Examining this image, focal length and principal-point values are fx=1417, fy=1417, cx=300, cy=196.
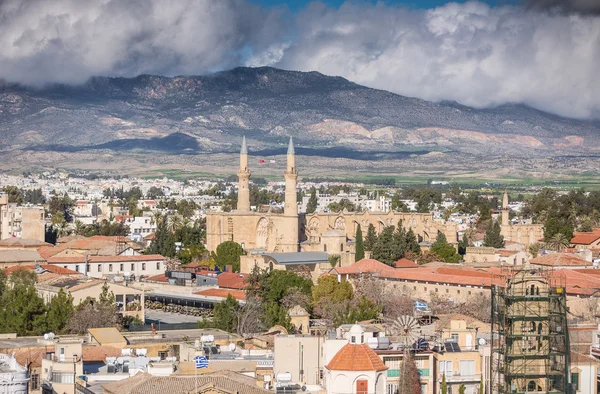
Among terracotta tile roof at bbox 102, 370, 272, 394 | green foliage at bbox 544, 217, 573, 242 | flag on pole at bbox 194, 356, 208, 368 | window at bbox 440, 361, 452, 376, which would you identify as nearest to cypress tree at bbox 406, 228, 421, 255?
green foliage at bbox 544, 217, 573, 242

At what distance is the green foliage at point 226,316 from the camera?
2164 inches

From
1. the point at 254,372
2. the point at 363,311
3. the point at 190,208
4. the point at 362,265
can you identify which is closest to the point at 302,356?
the point at 254,372

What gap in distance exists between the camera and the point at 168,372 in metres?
34.9

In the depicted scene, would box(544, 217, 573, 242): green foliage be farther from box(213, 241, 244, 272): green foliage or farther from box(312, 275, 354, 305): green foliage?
box(312, 275, 354, 305): green foliage

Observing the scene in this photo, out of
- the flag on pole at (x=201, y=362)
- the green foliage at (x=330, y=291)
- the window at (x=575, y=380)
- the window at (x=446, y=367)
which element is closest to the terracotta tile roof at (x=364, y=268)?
the green foliage at (x=330, y=291)

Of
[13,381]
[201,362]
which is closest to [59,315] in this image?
[201,362]

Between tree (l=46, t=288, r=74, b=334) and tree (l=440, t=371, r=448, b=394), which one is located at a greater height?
tree (l=46, t=288, r=74, b=334)

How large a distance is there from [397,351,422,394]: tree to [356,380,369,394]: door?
287 centimetres

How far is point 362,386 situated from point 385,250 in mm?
56534

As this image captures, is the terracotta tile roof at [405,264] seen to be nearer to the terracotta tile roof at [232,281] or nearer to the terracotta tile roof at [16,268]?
the terracotta tile roof at [232,281]

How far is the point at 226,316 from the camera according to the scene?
55969 millimetres

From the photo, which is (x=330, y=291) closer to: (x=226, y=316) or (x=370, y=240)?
(x=226, y=316)

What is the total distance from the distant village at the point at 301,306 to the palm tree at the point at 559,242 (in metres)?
0.23

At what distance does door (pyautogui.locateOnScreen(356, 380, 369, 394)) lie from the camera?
31641 mm
